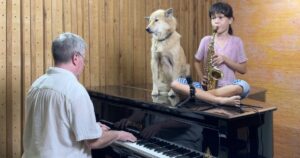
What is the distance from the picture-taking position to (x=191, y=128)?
191 centimetres

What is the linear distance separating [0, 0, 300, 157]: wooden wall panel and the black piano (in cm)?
91

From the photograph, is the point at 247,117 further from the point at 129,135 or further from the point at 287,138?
the point at 287,138

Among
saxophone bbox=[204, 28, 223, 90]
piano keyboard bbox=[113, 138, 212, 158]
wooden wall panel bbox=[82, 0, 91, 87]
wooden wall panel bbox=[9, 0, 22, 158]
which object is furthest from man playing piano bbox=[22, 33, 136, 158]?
wooden wall panel bbox=[82, 0, 91, 87]

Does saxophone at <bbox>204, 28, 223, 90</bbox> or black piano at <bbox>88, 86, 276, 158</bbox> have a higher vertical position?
saxophone at <bbox>204, 28, 223, 90</bbox>

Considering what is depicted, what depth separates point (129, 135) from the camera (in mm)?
2170

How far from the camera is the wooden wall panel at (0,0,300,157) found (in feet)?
9.03

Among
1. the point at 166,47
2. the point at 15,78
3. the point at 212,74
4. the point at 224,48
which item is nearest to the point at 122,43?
the point at 166,47

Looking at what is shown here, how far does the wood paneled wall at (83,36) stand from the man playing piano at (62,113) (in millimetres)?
1000

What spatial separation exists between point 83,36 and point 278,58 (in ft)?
7.05

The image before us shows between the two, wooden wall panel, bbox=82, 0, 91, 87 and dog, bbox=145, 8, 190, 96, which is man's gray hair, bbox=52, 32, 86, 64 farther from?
wooden wall panel, bbox=82, 0, 91, 87

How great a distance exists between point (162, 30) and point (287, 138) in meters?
2.11

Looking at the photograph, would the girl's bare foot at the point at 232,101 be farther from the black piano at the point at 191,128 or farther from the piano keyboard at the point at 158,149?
the piano keyboard at the point at 158,149

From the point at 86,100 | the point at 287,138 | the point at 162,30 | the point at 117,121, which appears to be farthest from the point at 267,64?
the point at 86,100

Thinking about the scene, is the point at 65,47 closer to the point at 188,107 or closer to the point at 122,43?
the point at 188,107
